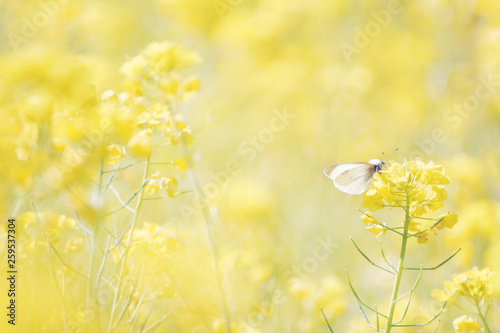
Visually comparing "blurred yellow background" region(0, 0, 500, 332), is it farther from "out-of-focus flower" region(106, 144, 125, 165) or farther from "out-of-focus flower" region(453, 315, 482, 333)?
"out-of-focus flower" region(453, 315, 482, 333)

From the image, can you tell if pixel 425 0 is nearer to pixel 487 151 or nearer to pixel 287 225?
pixel 487 151

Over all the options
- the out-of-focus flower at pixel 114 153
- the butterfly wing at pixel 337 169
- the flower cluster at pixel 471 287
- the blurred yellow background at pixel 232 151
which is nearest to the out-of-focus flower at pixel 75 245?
the blurred yellow background at pixel 232 151

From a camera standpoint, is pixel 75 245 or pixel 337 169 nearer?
pixel 75 245

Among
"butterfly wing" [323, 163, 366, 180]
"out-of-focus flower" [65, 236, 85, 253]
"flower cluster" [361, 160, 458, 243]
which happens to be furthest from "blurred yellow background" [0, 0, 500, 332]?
"flower cluster" [361, 160, 458, 243]

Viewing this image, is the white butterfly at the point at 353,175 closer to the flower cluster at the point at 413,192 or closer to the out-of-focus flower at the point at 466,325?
the flower cluster at the point at 413,192

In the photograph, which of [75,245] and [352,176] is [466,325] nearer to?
[352,176]

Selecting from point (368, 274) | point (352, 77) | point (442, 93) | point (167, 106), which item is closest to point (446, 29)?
point (442, 93)

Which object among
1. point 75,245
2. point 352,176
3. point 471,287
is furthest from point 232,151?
point 471,287

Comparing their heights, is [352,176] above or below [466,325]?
above
